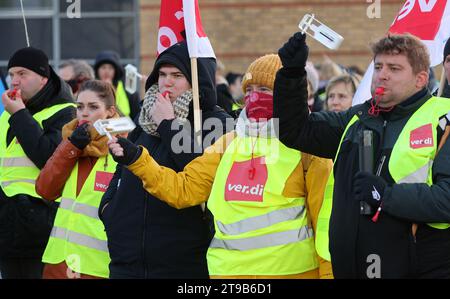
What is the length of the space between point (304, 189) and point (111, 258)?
4.26 ft

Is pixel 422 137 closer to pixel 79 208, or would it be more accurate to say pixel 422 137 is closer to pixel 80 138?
pixel 80 138

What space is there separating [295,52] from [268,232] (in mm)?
923

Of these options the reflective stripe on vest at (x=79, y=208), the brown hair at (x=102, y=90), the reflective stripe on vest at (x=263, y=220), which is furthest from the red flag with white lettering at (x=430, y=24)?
the reflective stripe on vest at (x=79, y=208)

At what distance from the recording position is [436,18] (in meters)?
6.83

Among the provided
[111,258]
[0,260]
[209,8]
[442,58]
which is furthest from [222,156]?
[209,8]

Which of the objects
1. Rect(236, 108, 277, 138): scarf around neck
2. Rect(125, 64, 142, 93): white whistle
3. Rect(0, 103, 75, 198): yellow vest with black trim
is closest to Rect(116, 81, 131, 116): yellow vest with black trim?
Rect(125, 64, 142, 93): white whistle

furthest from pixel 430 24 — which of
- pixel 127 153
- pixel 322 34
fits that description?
pixel 127 153

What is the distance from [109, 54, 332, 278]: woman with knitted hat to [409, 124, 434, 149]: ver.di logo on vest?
2.19 ft

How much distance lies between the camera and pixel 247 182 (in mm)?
5730

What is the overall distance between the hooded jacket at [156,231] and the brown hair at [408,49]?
132 cm

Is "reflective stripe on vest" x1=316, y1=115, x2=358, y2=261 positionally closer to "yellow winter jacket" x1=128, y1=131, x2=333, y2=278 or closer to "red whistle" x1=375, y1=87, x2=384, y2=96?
"yellow winter jacket" x1=128, y1=131, x2=333, y2=278

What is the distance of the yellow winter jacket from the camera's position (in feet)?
18.8

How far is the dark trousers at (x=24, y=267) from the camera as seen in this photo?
307 inches
